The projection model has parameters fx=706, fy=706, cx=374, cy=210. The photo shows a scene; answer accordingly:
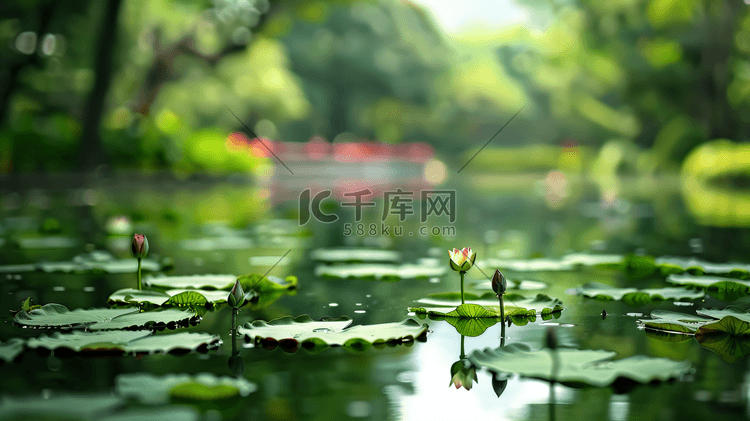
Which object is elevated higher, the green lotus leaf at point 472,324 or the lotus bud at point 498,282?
the lotus bud at point 498,282

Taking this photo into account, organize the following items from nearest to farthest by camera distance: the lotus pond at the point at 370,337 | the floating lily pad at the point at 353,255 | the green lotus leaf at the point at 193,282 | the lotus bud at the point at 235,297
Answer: the lotus pond at the point at 370,337, the lotus bud at the point at 235,297, the green lotus leaf at the point at 193,282, the floating lily pad at the point at 353,255

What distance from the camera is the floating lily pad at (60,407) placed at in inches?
39.5

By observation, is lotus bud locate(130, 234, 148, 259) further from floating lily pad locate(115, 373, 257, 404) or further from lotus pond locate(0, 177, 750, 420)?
floating lily pad locate(115, 373, 257, 404)

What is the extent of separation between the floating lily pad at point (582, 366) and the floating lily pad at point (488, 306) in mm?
461

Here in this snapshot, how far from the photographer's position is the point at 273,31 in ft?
43.7

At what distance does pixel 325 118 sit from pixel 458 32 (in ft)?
42.1

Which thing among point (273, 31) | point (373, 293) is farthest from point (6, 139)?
point (373, 293)

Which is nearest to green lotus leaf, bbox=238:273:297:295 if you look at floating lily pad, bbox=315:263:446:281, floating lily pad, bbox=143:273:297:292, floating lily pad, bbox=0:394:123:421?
floating lily pad, bbox=143:273:297:292

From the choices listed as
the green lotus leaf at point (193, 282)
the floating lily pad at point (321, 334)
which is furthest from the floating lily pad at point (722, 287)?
the green lotus leaf at point (193, 282)

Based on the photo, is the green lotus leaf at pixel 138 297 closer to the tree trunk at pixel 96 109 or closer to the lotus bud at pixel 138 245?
the lotus bud at pixel 138 245

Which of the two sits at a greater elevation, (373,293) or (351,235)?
(351,235)

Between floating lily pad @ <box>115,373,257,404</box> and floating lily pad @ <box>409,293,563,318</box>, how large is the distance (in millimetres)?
796

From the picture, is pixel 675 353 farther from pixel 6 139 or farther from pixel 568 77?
pixel 568 77

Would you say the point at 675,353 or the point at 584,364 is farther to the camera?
the point at 675,353
